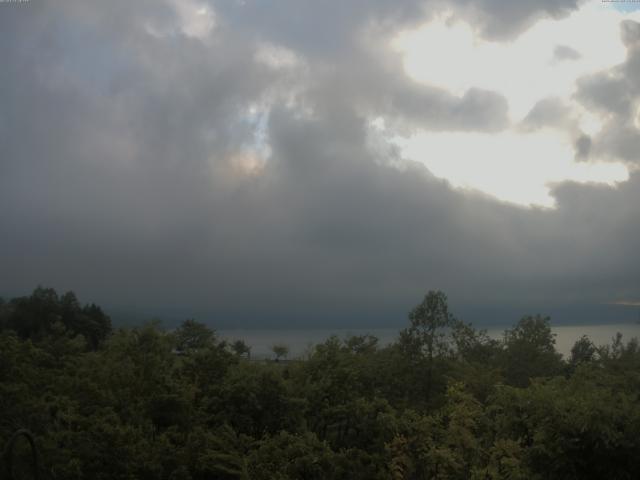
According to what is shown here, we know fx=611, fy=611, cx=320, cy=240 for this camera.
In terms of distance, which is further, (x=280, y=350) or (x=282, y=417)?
(x=280, y=350)

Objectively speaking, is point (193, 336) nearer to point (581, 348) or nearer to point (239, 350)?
point (239, 350)

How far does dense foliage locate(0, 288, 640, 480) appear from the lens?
1080cm

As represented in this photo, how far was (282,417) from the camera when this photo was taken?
561 inches

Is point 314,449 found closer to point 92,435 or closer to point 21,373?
point 92,435

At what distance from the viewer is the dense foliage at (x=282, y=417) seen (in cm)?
1080

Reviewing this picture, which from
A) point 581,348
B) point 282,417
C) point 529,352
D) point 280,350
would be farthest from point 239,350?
point 581,348

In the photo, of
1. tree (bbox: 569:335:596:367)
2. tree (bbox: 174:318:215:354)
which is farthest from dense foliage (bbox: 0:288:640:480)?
tree (bbox: 569:335:596:367)

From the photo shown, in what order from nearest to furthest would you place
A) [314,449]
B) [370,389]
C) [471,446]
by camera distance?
[314,449]
[471,446]
[370,389]

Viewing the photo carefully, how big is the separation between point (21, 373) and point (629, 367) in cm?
1891

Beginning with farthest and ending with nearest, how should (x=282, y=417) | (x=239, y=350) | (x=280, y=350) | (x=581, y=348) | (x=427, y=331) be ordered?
(x=581, y=348), (x=427, y=331), (x=239, y=350), (x=280, y=350), (x=282, y=417)

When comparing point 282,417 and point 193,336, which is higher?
point 193,336

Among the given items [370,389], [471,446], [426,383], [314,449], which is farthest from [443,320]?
[314,449]

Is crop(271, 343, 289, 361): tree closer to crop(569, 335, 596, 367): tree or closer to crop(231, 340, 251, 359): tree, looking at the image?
crop(231, 340, 251, 359): tree

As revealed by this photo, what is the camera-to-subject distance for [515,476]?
36.9 ft
